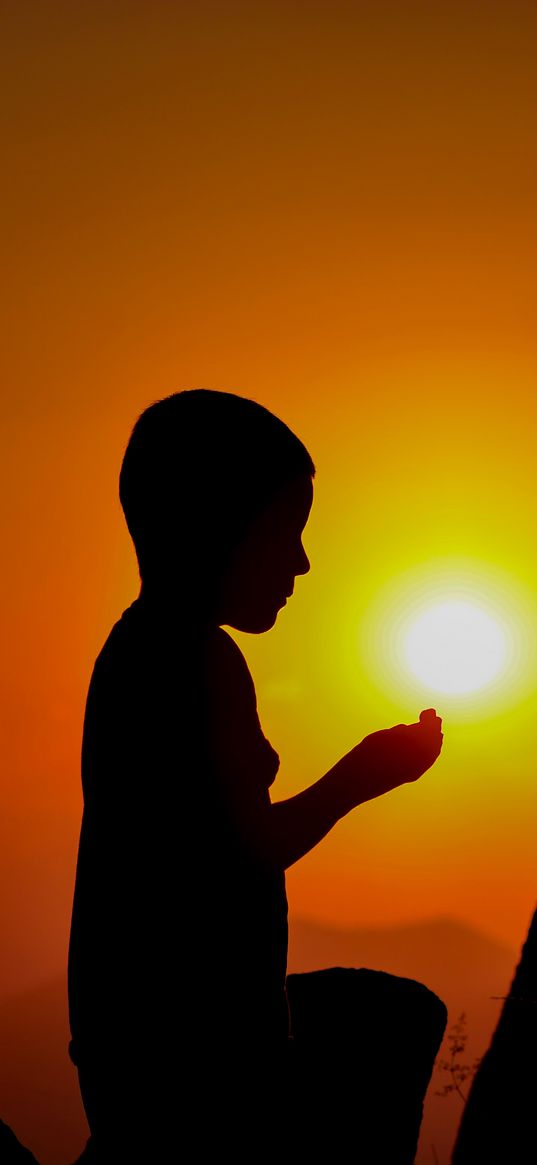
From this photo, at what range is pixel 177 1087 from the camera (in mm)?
2270

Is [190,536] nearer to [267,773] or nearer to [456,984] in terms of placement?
[267,773]

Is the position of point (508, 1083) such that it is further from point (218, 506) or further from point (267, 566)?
point (218, 506)

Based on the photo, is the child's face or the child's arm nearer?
the child's arm

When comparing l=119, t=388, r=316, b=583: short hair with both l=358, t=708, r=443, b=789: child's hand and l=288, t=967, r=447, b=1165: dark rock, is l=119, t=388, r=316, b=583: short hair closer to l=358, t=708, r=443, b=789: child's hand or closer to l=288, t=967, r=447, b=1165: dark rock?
l=358, t=708, r=443, b=789: child's hand

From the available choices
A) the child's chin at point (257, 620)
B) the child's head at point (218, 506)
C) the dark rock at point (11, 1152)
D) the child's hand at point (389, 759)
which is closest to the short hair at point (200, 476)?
the child's head at point (218, 506)

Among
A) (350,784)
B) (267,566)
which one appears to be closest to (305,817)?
(350,784)

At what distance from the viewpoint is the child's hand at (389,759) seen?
8.32ft

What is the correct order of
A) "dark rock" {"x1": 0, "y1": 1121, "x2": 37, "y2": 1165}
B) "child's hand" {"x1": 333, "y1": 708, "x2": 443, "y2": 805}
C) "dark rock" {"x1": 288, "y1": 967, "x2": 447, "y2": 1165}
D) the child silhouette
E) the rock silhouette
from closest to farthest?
the child silhouette
"child's hand" {"x1": 333, "y1": 708, "x2": 443, "y2": 805}
"dark rock" {"x1": 288, "y1": 967, "x2": 447, "y2": 1165}
"dark rock" {"x1": 0, "y1": 1121, "x2": 37, "y2": 1165}
the rock silhouette

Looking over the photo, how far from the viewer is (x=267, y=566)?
Result: 2602mm

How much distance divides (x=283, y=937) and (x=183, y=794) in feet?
1.37

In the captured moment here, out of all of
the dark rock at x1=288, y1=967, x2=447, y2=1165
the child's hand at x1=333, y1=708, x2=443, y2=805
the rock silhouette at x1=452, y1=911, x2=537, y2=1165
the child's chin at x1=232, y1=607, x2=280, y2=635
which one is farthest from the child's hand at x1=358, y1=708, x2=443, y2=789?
the rock silhouette at x1=452, y1=911, x2=537, y2=1165

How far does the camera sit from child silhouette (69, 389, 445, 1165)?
89.8 inches

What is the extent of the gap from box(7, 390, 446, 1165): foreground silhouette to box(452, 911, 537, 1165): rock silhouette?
8219 millimetres

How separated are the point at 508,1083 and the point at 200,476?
11554mm
